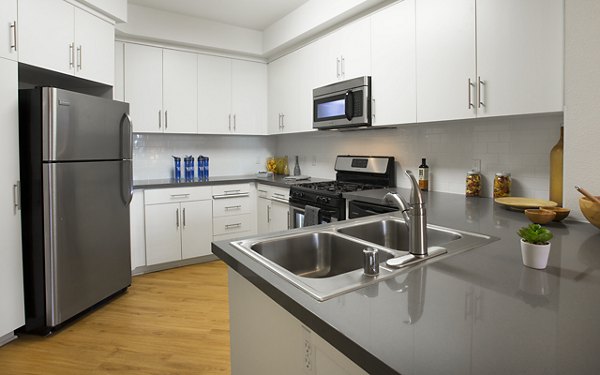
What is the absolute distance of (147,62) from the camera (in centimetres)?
365

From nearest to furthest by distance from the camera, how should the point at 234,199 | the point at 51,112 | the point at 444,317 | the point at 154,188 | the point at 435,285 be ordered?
the point at 444,317
the point at 435,285
the point at 51,112
the point at 154,188
the point at 234,199

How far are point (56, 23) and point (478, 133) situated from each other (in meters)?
3.06

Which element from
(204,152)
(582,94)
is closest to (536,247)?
(582,94)

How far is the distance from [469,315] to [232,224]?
3.46 meters

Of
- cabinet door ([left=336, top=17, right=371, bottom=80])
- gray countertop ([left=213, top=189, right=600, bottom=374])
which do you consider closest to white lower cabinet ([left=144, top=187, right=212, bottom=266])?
cabinet door ([left=336, top=17, right=371, bottom=80])

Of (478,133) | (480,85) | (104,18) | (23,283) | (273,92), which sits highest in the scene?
(104,18)

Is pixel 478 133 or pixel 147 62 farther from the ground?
pixel 147 62

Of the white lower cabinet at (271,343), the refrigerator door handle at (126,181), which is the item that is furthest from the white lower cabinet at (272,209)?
the white lower cabinet at (271,343)

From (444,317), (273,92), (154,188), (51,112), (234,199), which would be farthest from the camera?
(273,92)

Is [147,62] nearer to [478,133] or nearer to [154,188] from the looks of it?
[154,188]

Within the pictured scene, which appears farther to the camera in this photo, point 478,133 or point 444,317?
point 478,133

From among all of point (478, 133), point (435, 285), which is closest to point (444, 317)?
point (435, 285)

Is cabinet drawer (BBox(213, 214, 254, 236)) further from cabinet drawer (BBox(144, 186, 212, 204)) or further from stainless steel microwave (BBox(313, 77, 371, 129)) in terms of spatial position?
stainless steel microwave (BBox(313, 77, 371, 129))

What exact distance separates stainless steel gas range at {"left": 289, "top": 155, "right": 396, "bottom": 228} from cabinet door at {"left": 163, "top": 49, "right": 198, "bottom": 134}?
1478mm
